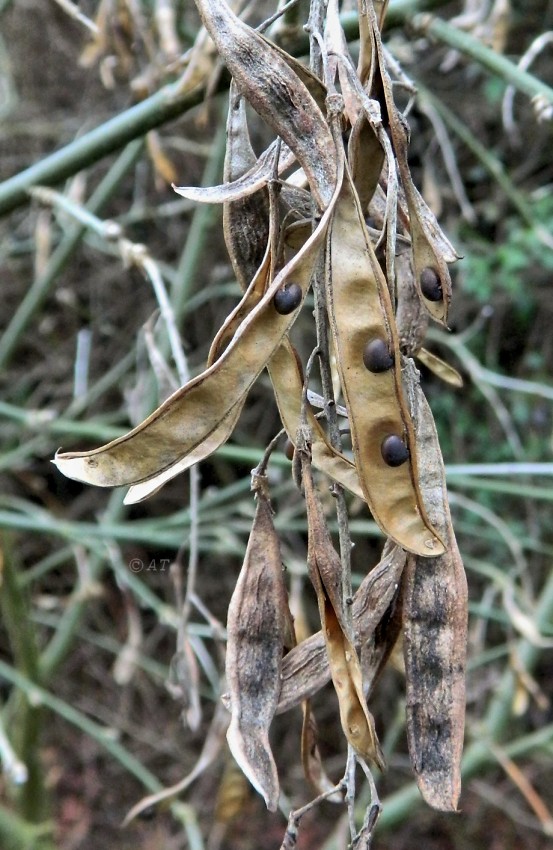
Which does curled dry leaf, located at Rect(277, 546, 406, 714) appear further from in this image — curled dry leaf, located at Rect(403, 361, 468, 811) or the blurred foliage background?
the blurred foliage background

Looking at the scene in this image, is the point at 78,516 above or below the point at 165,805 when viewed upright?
below

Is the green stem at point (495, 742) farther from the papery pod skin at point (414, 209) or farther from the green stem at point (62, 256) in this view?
the papery pod skin at point (414, 209)

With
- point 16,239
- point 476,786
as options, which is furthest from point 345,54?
point 476,786

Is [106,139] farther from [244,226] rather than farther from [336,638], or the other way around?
[336,638]

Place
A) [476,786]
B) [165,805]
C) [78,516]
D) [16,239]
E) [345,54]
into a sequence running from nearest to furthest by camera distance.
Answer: [345,54] → [165,805] → [16,239] → [476,786] → [78,516]

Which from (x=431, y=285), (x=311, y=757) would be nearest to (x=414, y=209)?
(x=431, y=285)

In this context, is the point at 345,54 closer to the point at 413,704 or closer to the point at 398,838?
the point at 413,704

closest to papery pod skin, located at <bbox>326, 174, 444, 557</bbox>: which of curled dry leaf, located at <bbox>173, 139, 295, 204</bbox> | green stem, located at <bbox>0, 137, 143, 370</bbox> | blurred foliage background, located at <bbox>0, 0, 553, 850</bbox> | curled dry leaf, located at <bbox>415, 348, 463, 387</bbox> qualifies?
curled dry leaf, located at <bbox>173, 139, 295, 204</bbox>
